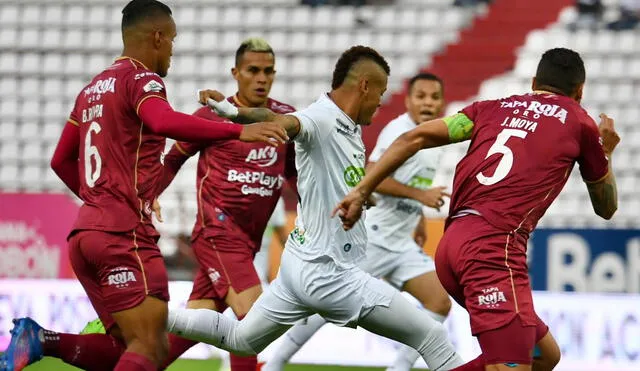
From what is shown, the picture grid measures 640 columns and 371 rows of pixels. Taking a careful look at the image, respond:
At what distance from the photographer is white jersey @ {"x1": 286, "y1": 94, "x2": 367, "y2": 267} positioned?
19.6 feet

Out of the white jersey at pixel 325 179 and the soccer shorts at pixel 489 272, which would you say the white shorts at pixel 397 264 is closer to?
the white jersey at pixel 325 179

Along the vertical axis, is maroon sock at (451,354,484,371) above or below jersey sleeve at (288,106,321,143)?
below

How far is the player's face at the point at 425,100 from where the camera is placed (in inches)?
356

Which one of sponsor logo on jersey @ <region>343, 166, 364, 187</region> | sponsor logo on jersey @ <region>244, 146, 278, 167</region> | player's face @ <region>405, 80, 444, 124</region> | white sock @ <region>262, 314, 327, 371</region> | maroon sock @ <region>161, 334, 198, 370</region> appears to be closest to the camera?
sponsor logo on jersey @ <region>343, 166, 364, 187</region>

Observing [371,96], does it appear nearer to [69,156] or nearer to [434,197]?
[69,156]

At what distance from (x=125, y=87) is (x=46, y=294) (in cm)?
635

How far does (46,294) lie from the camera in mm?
11531

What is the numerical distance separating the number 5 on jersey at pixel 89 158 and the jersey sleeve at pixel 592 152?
257 centimetres

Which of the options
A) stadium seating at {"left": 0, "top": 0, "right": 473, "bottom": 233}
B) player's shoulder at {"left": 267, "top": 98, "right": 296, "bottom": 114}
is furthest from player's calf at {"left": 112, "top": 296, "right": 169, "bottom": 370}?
stadium seating at {"left": 0, "top": 0, "right": 473, "bottom": 233}

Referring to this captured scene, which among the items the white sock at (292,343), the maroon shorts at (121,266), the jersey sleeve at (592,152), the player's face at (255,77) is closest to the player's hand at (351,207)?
the maroon shorts at (121,266)

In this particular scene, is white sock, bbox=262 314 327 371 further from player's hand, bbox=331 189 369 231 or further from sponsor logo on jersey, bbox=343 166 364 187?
player's hand, bbox=331 189 369 231

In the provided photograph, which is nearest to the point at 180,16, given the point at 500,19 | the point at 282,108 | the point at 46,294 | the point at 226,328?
the point at 500,19

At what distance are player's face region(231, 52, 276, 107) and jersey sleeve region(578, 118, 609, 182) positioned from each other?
276 centimetres

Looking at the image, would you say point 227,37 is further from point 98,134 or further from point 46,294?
point 98,134
